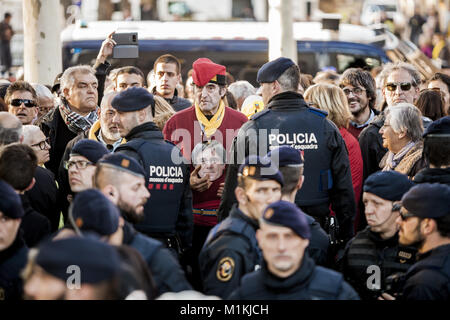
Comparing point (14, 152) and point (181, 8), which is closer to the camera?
point (14, 152)

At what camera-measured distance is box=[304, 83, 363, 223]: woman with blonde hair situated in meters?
7.10

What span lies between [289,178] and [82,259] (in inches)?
94.6

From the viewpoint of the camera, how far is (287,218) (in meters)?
4.14

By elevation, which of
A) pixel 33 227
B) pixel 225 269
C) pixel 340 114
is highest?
pixel 340 114

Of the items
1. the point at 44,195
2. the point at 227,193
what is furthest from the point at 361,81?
the point at 44,195

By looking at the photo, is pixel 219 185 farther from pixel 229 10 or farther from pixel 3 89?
pixel 229 10

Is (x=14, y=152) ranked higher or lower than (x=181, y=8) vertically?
lower

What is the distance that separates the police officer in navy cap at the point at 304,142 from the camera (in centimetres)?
624

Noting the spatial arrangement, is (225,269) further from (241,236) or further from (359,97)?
(359,97)

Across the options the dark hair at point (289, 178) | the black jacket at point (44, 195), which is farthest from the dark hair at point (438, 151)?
the black jacket at point (44, 195)
